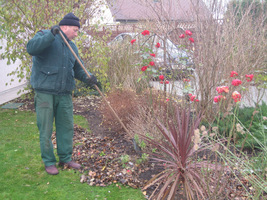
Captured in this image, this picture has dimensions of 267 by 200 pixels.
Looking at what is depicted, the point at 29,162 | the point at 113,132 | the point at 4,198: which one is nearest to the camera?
the point at 4,198

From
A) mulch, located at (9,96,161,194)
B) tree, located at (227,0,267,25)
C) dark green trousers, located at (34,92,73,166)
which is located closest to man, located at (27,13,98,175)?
dark green trousers, located at (34,92,73,166)

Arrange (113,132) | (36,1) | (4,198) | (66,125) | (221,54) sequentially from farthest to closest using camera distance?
(36,1)
(113,132)
(221,54)
(66,125)
(4,198)

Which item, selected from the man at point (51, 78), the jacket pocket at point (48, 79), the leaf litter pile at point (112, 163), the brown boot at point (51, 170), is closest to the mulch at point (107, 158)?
the leaf litter pile at point (112, 163)

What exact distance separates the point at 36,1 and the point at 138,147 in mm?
4314

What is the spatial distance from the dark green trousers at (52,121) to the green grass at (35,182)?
0.89 ft

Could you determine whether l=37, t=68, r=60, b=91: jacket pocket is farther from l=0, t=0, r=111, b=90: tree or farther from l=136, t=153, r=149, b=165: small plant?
l=0, t=0, r=111, b=90: tree

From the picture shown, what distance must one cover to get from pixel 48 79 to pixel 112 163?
150cm

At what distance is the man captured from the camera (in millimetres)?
3310

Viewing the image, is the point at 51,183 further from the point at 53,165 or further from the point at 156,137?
the point at 156,137

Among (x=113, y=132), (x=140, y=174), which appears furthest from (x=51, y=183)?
(x=113, y=132)

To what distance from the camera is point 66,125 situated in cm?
375

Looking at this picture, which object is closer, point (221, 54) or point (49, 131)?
point (49, 131)

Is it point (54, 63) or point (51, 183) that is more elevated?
point (54, 63)

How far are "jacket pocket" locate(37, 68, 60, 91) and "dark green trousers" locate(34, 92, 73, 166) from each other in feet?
0.39
